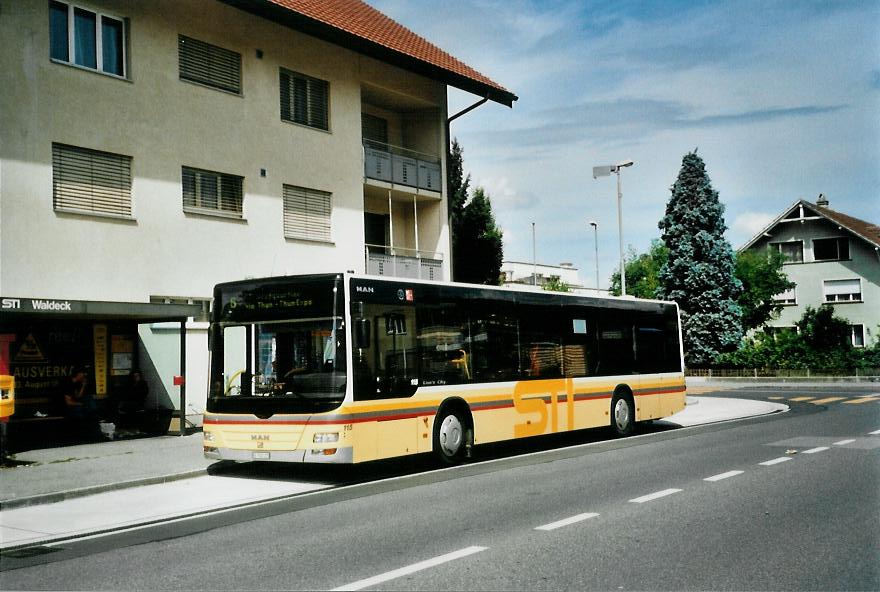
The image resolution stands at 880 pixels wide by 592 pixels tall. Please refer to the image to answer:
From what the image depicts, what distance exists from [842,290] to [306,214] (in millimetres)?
42376

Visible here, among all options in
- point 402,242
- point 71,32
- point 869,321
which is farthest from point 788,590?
point 869,321

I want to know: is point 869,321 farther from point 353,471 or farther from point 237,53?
point 353,471

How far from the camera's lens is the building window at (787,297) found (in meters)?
56.6

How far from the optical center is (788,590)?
5.87 metres

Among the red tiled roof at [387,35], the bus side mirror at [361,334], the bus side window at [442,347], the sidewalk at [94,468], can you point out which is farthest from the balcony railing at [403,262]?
the bus side mirror at [361,334]

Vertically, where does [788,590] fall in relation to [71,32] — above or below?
below

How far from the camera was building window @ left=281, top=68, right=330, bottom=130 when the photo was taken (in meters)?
23.2

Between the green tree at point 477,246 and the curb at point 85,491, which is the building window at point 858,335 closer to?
the green tree at point 477,246

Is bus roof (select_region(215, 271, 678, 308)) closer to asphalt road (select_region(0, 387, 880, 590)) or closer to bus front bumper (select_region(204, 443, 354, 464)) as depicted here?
bus front bumper (select_region(204, 443, 354, 464))

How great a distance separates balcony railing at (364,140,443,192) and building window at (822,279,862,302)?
36.3m

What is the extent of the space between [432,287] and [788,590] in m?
8.16

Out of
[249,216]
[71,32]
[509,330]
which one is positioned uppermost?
[71,32]

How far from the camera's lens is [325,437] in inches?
450

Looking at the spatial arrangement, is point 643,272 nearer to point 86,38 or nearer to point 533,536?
point 86,38
